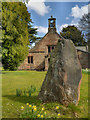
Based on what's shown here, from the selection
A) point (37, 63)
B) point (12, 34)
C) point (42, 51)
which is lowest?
point (37, 63)

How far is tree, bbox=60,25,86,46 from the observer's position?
144 ft

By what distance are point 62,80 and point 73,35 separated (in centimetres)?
4192

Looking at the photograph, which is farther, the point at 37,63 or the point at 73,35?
the point at 73,35

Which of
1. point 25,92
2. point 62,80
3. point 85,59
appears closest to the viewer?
point 62,80

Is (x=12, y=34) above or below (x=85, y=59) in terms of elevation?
above

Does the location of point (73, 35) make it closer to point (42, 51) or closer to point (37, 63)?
point (42, 51)

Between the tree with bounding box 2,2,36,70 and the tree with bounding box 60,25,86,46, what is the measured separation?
30.1m

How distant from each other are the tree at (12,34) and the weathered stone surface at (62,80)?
36.0 feet

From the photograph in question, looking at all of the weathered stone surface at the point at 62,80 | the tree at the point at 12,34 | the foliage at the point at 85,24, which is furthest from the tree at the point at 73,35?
the weathered stone surface at the point at 62,80

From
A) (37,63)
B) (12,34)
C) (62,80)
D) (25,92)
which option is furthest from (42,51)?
(62,80)

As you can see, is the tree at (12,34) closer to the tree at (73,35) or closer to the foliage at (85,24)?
the foliage at (85,24)

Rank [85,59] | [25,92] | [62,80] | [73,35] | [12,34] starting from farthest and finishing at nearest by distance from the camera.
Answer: [73,35], [85,59], [12,34], [25,92], [62,80]

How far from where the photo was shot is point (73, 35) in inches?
1742

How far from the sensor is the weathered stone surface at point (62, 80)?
468 cm
